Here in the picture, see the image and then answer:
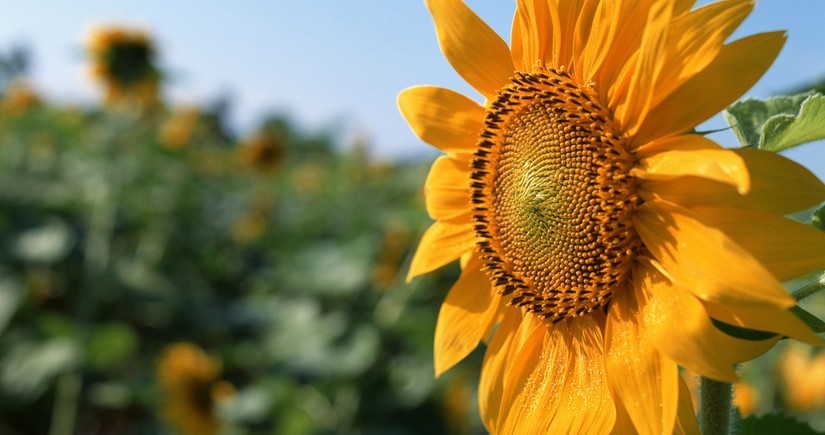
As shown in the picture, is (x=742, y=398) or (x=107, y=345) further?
(x=107, y=345)

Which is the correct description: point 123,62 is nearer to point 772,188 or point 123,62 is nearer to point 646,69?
point 646,69

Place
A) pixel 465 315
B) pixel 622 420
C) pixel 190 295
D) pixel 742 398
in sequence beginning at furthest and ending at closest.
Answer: pixel 190 295 < pixel 742 398 < pixel 465 315 < pixel 622 420

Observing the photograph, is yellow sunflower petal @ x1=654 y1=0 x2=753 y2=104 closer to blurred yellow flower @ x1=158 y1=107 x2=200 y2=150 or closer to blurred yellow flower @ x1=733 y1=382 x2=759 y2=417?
blurred yellow flower @ x1=733 y1=382 x2=759 y2=417

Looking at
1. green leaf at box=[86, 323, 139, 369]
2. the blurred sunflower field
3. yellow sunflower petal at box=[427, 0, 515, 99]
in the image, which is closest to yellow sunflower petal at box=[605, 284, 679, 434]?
yellow sunflower petal at box=[427, 0, 515, 99]

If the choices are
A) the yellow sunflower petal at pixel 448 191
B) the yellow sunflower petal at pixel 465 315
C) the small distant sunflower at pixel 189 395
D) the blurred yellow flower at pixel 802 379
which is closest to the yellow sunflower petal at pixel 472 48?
the yellow sunflower petal at pixel 448 191

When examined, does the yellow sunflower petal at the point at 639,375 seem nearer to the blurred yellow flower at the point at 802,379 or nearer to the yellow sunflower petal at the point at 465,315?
the yellow sunflower petal at the point at 465,315

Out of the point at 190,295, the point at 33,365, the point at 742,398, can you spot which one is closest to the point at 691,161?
the point at 742,398
